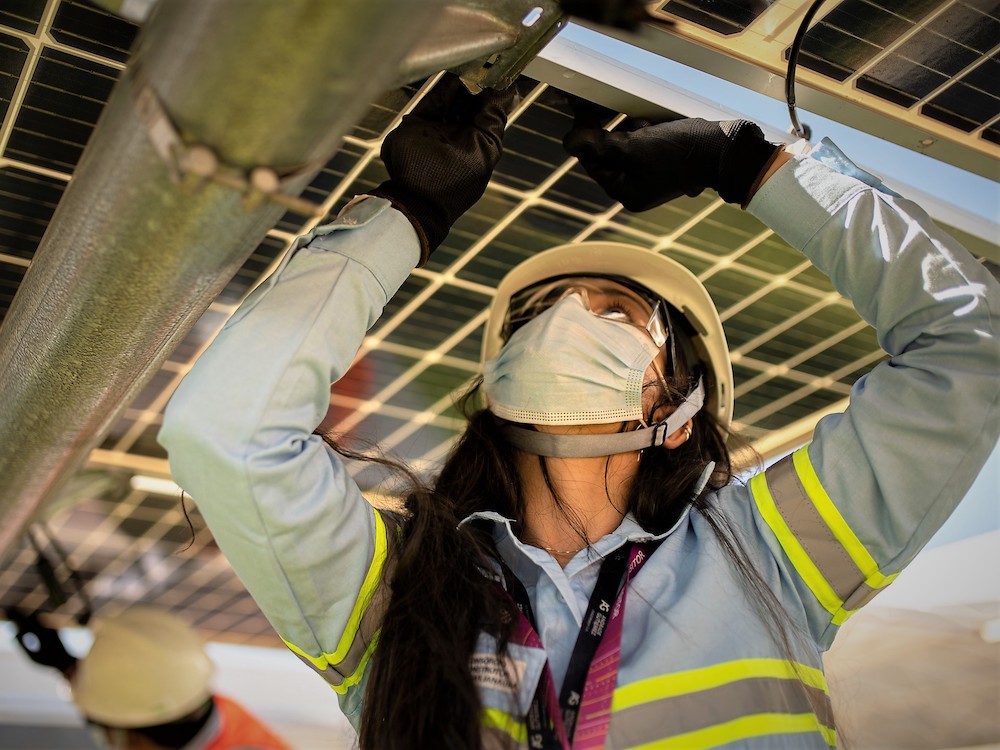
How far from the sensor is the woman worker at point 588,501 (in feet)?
9.71

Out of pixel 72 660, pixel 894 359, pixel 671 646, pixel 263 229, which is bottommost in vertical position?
pixel 72 660

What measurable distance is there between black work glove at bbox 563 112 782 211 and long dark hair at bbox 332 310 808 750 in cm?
87

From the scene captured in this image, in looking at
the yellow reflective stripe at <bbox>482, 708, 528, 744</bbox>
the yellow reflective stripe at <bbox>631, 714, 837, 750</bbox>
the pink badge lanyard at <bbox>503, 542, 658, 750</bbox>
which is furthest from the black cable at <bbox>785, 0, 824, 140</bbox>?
the yellow reflective stripe at <bbox>482, 708, 528, 744</bbox>

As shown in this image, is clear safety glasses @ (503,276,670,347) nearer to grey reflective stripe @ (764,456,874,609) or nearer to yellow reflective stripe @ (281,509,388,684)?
grey reflective stripe @ (764,456,874,609)

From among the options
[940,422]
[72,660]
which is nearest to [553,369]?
[940,422]

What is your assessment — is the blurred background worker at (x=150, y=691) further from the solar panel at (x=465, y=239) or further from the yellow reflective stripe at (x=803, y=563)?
the yellow reflective stripe at (x=803, y=563)

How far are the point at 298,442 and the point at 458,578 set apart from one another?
28.9 inches

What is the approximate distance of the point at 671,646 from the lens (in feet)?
10.1

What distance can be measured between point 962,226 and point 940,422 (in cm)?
135

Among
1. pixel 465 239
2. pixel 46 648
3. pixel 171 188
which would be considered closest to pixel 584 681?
pixel 171 188

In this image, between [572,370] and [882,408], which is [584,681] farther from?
[882,408]

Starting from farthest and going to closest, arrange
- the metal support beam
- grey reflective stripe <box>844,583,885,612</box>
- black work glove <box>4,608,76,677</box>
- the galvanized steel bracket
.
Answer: black work glove <box>4,608,76,677</box> < grey reflective stripe <box>844,583,885,612</box> < the galvanized steel bracket < the metal support beam

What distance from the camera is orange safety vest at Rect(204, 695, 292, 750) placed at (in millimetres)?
5871

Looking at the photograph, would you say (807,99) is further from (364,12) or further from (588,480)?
(364,12)
